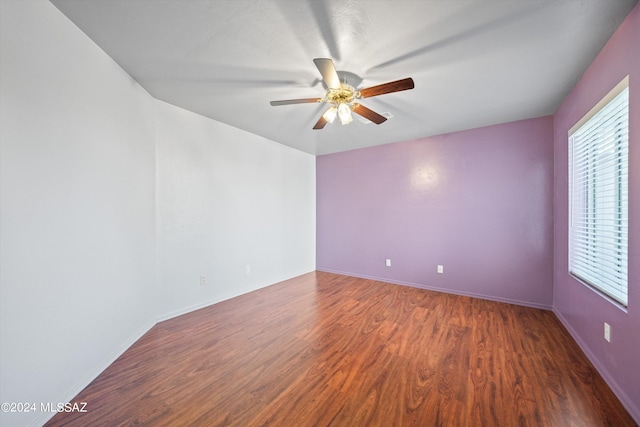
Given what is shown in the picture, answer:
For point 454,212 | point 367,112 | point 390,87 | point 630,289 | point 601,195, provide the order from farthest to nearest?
point 454,212 → point 367,112 → point 601,195 → point 390,87 → point 630,289

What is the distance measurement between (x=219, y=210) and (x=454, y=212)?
11.4ft

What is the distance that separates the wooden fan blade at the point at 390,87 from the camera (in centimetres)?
166

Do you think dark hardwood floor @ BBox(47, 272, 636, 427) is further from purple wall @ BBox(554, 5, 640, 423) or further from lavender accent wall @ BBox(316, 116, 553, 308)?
lavender accent wall @ BBox(316, 116, 553, 308)

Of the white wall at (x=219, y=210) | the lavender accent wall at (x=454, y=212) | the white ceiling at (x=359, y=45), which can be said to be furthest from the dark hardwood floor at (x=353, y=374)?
the white ceiling at (x=359, y=45)

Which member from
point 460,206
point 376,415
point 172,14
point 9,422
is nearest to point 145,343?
point 9,422

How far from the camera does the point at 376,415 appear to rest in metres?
1.43

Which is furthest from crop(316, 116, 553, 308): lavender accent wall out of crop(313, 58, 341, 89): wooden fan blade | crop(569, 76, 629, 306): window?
crop(313, 58, 341, 89): wooden fan blade

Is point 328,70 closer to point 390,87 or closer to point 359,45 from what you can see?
point 359,45

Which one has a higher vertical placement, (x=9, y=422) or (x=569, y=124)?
(x=569, y=124)

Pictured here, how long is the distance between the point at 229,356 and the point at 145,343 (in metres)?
0.88

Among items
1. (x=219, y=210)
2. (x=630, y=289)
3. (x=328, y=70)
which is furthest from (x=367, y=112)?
(x=219, y=210)

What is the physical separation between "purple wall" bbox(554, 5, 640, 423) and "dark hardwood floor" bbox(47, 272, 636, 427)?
0.13m

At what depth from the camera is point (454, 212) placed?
142 inches

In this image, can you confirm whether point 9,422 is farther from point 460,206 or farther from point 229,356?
point 460,206
